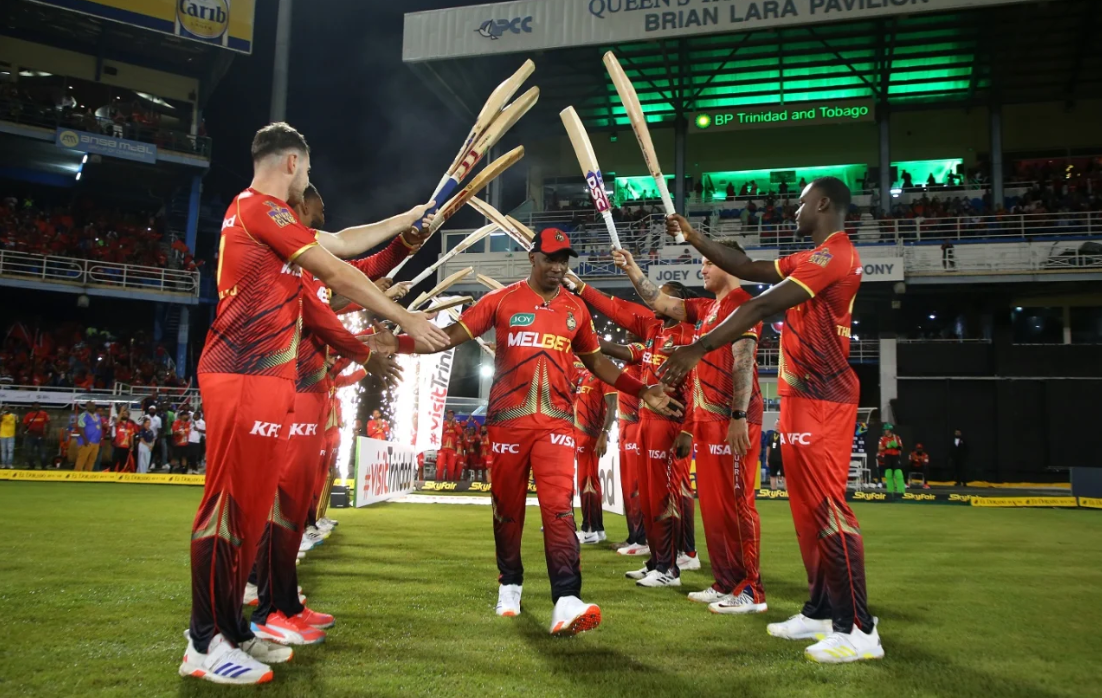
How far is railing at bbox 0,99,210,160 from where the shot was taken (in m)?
30.2

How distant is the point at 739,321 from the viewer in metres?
4.72

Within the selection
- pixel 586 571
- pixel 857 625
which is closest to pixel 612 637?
pixel 857 625

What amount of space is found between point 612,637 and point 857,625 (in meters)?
1.50

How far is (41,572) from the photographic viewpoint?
6.57m

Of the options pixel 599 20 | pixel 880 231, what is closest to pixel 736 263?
pixel 599 20

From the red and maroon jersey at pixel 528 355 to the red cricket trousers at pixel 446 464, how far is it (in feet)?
57.4

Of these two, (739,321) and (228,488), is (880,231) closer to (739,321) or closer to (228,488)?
(739,321)

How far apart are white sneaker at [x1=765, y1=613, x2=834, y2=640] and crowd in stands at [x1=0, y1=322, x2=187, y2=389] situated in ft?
90.1

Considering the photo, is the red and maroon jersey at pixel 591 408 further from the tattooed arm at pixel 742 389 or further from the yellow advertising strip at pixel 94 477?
the yellow advertising strip at pixel 94 477

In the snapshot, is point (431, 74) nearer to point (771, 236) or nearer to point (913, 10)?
point (771, 236)

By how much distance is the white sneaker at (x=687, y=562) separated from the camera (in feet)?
27.2

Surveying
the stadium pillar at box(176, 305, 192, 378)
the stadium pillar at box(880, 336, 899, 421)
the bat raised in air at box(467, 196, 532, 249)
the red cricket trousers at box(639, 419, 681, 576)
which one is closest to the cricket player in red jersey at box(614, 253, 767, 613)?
the red cricket trousers at box(639, 419, 681, 576)

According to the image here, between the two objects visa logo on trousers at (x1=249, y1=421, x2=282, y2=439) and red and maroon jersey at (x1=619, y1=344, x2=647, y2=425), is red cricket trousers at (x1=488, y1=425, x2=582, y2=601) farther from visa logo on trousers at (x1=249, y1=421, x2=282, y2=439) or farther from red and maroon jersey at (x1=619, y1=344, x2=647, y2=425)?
red and maroon jersey at (x1=619, y1=344, x2=647, y2=425)

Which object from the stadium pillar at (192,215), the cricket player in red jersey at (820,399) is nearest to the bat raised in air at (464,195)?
the cricket player in red jersey at (820,399)
